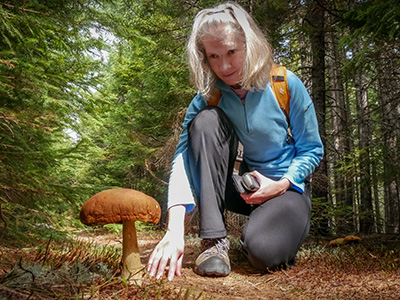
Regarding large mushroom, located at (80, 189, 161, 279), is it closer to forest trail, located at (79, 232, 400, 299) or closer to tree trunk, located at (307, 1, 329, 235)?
forest trail, located at (79, 232, 400, 299)

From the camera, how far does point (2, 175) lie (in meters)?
3.27

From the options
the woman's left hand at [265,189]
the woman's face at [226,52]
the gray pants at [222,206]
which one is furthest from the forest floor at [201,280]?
the woman's face at [226,52]

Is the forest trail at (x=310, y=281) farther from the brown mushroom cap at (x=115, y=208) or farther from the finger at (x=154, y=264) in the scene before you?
the brown mushroom cap at (x=115, y=208)

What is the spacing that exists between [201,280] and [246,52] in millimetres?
2061

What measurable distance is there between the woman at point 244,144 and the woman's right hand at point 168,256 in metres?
0.52

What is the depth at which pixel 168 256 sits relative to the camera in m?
1.99

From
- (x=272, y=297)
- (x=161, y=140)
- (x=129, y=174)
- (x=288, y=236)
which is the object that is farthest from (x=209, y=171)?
(x=129, y=174)

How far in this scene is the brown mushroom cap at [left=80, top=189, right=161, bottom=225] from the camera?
1998 millimetres

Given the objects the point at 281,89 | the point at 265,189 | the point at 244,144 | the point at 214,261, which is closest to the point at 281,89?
the point at 281,89

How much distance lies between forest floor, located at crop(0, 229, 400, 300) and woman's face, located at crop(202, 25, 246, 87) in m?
1.82

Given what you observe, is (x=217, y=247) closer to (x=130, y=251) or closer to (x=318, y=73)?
(x=130, y=251)

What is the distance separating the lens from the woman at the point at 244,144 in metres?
2.87

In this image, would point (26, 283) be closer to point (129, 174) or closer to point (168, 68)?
point (168, 68)

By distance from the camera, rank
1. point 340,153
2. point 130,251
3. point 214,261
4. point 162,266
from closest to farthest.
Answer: point 162,266
point 130,251
point 214,261
point 340,153
